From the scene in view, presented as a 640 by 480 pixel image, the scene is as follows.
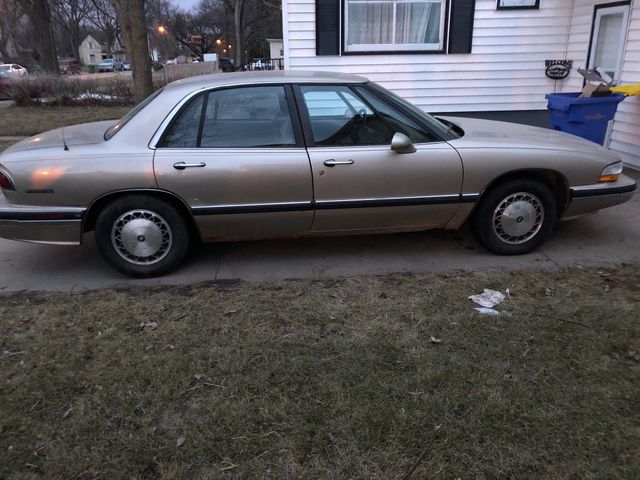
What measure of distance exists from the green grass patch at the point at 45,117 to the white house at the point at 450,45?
714cm

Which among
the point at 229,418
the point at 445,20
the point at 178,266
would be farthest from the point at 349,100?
the point at 445,20

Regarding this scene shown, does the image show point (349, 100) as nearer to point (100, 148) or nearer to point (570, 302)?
→ point (100, 148)

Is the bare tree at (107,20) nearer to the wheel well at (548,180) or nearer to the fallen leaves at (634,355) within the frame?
the wheel well at (548,180)

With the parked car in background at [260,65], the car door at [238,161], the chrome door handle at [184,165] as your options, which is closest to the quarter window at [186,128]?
the car door at [238,161]

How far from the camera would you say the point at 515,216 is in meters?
4.44

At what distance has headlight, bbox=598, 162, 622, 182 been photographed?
4.48m

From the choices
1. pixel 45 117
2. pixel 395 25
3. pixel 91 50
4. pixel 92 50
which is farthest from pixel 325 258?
pixel 92 50

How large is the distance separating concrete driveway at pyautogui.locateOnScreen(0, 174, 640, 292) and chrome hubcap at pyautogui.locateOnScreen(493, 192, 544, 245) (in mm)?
192

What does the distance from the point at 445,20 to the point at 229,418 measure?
25.3 feet

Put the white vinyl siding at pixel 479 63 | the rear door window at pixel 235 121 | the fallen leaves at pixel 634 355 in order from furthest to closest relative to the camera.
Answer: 1. the white vinyl siding at pixel 479 63
2. the rear door window at pixel 235 121
3. the fallen leaves at pixel 634 355

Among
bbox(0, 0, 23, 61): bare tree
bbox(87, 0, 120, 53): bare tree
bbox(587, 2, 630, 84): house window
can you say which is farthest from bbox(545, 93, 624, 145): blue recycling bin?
bbox(87, 0, 120, 53): bare tree

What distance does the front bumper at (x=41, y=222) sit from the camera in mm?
3982

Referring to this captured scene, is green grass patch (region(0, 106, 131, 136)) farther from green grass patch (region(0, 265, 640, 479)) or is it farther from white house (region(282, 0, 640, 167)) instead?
green grass patch (region(0, 265, 640, 479))

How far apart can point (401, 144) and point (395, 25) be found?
5347mm
